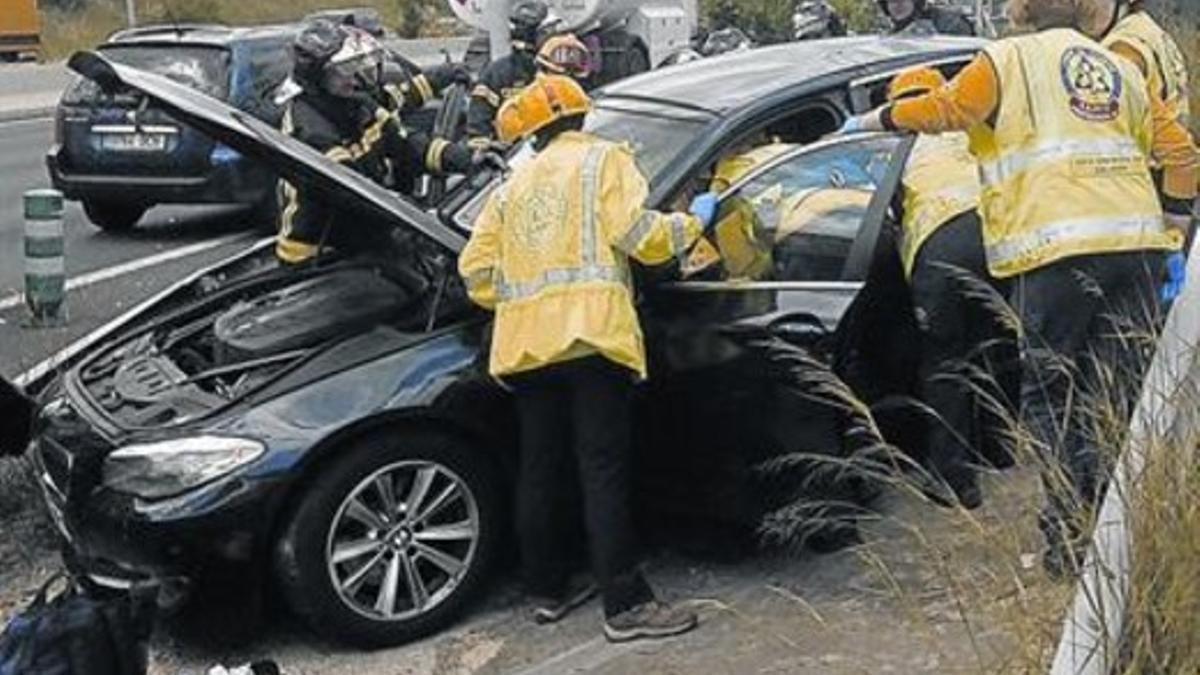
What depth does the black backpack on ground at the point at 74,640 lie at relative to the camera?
3.99 meters

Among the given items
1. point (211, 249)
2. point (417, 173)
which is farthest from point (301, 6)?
point (417, 173)

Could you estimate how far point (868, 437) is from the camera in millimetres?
5383

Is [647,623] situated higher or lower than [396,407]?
lower

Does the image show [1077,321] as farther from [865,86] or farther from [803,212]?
[865,86]

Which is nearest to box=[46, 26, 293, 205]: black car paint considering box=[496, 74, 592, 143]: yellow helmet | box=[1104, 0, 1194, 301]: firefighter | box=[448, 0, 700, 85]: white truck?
box=[448, 0, 700, 85]: white truck

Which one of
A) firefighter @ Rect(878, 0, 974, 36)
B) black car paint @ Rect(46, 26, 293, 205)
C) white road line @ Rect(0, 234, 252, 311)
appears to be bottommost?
white road line @ Rect(0, 234, 252, 311)

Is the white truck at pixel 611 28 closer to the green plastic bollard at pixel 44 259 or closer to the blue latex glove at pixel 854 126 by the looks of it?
the green plastic bollard at pixel 44 259

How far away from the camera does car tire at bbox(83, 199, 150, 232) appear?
1366 centimetres

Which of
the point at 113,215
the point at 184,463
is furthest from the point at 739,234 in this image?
the point at 113,215

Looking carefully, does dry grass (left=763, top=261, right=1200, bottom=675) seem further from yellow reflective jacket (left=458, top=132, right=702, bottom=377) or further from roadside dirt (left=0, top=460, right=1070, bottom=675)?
yellow reflective jacket (left=458, top=132, right=702, bottom=377)

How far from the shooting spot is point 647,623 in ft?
16.9

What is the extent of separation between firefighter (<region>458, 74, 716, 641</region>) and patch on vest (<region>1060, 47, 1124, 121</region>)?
111 centimetres

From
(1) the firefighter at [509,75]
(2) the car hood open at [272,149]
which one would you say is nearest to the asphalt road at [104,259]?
(1) the firefighter at [509,75]

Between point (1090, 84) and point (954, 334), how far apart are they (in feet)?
3.03
